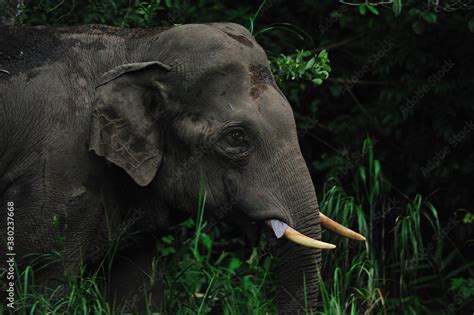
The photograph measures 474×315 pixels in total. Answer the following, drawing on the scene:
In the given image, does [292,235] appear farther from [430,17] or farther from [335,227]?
[430,17]

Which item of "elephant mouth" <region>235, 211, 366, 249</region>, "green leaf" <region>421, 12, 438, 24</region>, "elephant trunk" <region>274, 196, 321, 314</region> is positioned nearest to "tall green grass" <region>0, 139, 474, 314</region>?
"elephant trunk" <region>274, 196, 321, 314</region>

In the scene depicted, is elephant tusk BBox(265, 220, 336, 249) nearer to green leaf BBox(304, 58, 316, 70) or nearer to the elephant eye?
the elephant eye

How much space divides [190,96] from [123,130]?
1.27 ft

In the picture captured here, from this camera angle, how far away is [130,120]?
6645mm

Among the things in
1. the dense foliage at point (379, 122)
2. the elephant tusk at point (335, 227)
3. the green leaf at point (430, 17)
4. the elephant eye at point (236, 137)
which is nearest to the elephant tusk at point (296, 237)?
the elephant tusk at point (335, 227)

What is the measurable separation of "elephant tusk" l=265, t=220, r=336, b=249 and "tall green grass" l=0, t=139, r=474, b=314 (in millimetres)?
Answer: 322

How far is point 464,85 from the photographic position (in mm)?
8984


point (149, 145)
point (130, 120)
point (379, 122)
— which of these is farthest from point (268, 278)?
point (379, 122)

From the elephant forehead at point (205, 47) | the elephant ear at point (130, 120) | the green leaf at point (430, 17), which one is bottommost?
the green leaf at point (430, 17)

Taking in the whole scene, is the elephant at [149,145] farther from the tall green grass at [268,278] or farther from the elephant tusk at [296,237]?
the tall green grass at [268,278]

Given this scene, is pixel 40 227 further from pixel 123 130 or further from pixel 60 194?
pixel 123 130

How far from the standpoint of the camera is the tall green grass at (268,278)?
20.8 ft

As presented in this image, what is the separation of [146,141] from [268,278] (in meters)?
1.41

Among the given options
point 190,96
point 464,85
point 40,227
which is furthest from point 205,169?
point 464,85
